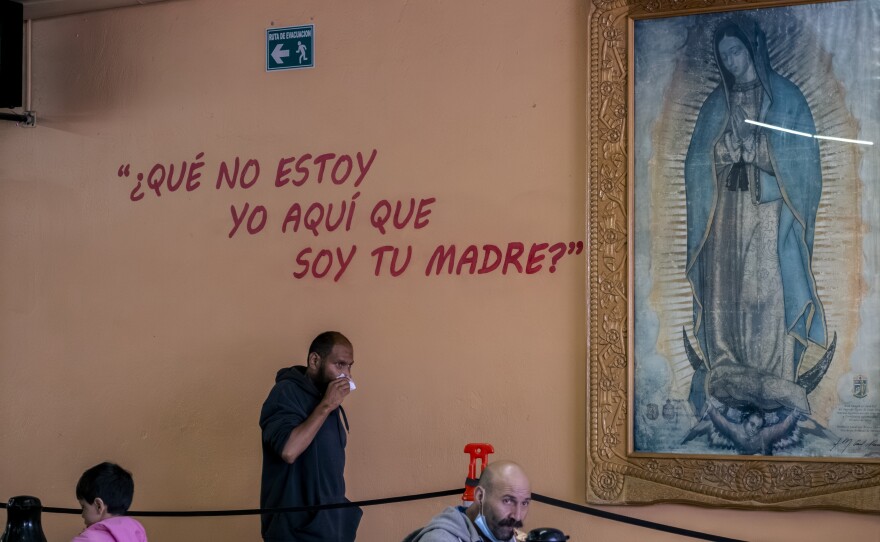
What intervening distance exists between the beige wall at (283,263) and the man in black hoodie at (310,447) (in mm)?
468

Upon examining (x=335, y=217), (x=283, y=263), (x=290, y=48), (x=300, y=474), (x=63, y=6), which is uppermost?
(x=63, y=6)

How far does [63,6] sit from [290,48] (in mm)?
1297

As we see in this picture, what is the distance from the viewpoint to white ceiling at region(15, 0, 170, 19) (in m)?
5.55

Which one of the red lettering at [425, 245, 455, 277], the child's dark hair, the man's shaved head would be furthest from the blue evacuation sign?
the man's shaved head

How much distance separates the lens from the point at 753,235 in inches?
175

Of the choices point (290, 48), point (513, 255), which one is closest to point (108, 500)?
point (513, 255)

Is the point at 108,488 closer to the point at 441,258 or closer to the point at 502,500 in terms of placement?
the point at 502,500

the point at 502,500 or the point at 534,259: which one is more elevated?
the point at 534,259

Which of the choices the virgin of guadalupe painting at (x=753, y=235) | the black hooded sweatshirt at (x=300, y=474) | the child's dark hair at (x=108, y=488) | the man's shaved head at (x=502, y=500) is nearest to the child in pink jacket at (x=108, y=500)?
the child's dark hair at (x=108, y=488)

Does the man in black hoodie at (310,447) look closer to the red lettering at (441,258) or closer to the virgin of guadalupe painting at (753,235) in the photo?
the red lettering at (441,258)

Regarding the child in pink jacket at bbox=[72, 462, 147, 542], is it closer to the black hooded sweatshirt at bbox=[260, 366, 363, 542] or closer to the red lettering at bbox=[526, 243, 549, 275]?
the black hooded sweatshirt at bbox=[260, 366, 363, 542]

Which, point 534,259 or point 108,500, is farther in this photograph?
point 534,259

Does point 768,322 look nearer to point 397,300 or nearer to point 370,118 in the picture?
point 397,300

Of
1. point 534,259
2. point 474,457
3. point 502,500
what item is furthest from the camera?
point 534,259
